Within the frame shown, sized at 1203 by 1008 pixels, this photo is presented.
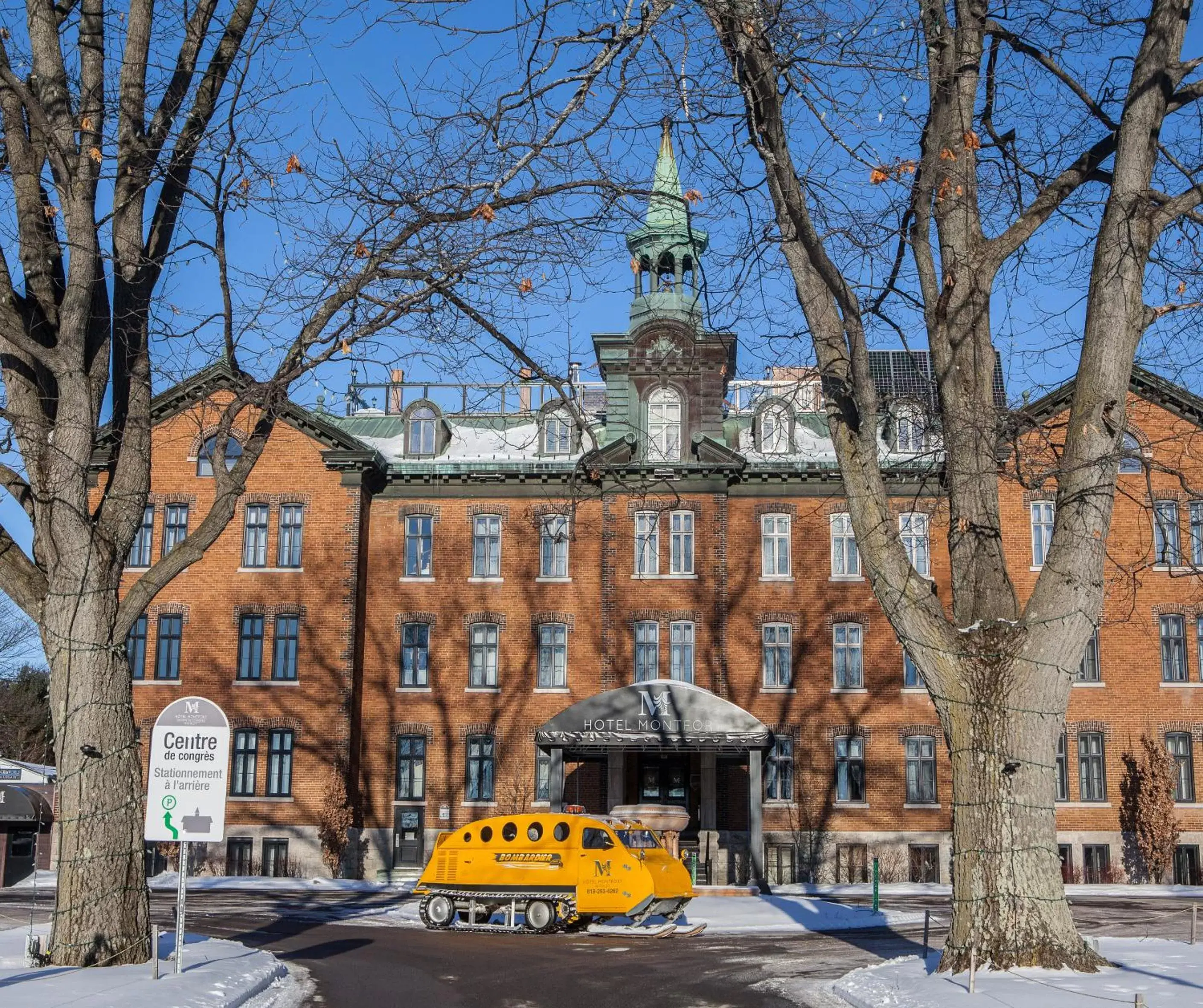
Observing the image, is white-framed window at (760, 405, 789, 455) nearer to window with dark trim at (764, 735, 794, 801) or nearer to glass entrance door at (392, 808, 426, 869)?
window with dark trim at (764, 735, 794, 801)

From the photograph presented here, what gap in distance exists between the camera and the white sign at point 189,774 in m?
12.7

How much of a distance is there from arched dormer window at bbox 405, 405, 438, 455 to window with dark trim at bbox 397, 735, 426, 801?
28.1 ft

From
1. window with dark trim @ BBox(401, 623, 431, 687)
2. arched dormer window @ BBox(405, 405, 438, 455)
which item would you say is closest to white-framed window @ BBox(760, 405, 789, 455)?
arched dormer window @ BBox(405, 405, 438, 455)

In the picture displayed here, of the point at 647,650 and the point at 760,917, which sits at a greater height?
the point at 647,650

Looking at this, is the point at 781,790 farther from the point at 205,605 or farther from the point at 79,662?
the point at 79,662

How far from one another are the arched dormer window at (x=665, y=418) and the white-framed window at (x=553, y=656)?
5.57m

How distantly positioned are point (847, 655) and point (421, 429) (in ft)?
45.9

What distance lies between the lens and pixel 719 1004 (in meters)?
13.5

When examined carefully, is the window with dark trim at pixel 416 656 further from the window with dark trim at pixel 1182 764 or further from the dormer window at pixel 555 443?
the window with dark trim at pixel 1182 764

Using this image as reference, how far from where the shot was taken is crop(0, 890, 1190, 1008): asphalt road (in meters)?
14.0

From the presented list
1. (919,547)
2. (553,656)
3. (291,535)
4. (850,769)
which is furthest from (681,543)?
(291,535)

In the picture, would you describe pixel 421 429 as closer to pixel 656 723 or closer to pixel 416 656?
pixel 416 656

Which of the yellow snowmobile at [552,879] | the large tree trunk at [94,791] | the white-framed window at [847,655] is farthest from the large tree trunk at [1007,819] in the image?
the white-framed window at [847,655]

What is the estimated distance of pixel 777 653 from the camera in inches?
1460
